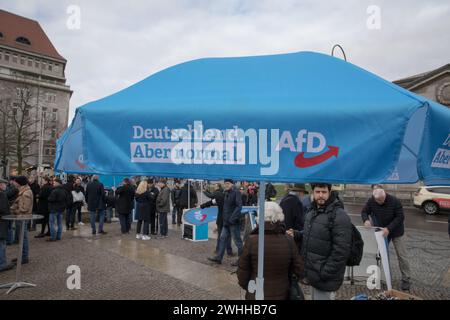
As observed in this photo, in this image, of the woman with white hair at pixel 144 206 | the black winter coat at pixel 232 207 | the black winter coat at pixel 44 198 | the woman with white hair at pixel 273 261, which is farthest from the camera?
the woman with white hair at pixel 144 206

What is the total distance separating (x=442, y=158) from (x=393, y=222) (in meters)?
4.07

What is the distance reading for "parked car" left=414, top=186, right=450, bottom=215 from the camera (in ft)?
61.1

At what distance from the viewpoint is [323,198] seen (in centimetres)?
354

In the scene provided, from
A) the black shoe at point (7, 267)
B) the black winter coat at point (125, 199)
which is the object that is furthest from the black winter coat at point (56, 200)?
the black shoe at point (7, 267)

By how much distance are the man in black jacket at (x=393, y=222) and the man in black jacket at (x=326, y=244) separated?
115 inches

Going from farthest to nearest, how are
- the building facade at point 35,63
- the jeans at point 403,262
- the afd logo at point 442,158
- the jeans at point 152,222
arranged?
the building facade at point 35,63
the jeans at point 152,222
the jeans at point 403,262
the afd logo at point 442,158

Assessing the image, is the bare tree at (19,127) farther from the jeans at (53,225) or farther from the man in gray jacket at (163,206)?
the man in gray jacket at (163,206)

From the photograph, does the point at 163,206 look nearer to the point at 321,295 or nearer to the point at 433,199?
the point at 321,295

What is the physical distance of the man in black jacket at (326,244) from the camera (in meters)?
3.34

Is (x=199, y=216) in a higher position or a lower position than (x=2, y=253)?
higher

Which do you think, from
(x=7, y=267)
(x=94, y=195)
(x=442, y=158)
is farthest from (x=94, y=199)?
Answer: (x=442, y=158)

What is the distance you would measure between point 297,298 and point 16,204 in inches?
284

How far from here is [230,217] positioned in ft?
25.1

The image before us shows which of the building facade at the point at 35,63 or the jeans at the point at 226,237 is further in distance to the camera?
the building facade at the point at 35,63
